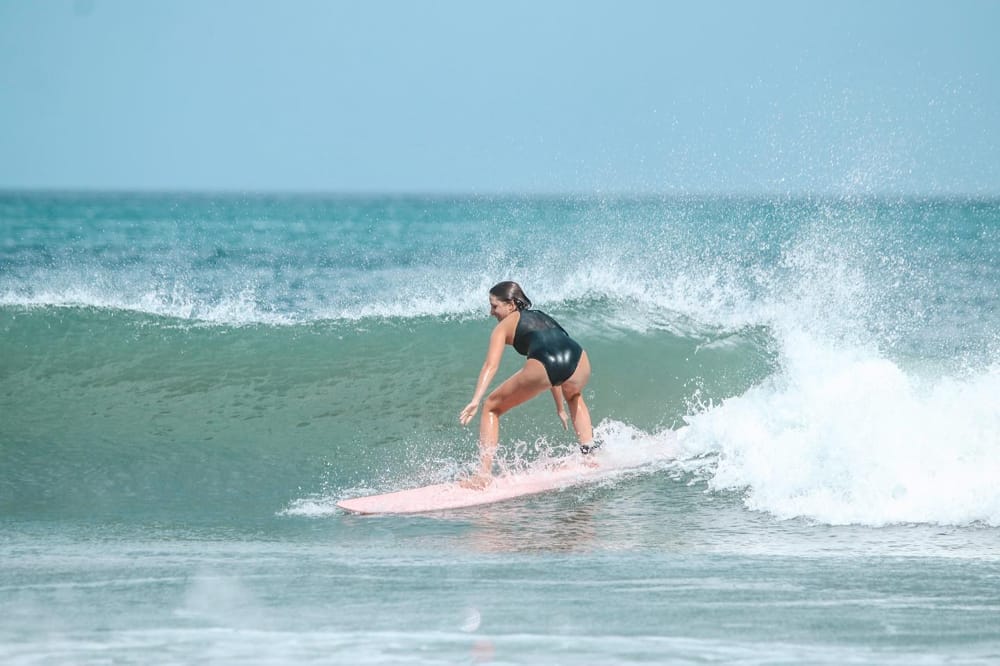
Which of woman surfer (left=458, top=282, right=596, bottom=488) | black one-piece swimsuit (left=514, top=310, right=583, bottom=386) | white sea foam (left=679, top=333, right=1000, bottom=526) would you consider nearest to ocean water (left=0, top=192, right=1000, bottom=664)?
white sea foam (left=679, top=333, right=1000, bottom=526)

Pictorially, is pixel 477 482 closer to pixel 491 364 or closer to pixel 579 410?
pixel 491 364

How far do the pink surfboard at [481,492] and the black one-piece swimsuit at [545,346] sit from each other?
66 centimetres

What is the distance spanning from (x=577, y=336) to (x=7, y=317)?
6.26 meters

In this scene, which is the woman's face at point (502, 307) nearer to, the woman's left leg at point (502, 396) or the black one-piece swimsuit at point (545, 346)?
the black one-piece swimsuit at point (545, 346)

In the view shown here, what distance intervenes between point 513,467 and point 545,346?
116 centimetres

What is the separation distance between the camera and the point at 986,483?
669cm

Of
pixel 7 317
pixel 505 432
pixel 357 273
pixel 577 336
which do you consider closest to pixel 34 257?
pixel 357 273

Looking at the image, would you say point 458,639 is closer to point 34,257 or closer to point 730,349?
point 730,349

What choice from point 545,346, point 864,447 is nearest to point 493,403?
point 545,346

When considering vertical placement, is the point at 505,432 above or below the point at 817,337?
below

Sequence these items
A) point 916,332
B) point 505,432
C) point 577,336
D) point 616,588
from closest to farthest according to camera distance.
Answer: point 616,588 < point 505,432 < point 577,336 < point 916,332

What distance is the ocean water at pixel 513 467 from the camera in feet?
14.5

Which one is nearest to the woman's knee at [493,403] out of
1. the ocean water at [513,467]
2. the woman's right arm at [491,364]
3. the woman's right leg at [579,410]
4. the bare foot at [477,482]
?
the woman's right arm at [491,364]

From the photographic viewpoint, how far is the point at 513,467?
8102 mm
